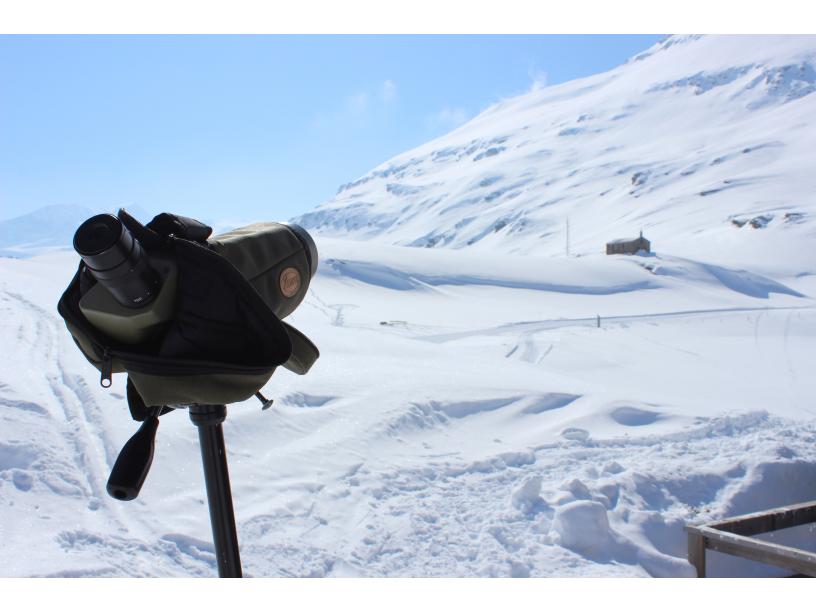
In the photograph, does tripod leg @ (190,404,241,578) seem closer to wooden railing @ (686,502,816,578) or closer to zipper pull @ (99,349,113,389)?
zipper pull @ (99,349,113,389)

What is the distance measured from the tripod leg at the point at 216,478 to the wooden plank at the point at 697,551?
3917 mm

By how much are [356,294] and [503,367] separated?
21223mm

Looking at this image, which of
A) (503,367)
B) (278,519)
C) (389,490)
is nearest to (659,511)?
(389,490)

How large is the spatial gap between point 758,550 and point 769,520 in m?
0.66

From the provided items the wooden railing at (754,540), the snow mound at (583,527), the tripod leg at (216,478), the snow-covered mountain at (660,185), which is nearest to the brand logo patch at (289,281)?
the tripod leg at (216,478)

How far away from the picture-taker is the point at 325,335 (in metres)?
12.5

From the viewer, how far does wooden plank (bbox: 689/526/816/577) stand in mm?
4020

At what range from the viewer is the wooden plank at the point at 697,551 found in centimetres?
437

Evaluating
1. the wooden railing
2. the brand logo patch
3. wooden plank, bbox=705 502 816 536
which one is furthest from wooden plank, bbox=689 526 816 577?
the brand logo patch

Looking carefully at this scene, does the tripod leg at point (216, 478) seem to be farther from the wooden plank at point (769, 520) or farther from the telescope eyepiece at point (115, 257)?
the wooden plank at point (769, 520)

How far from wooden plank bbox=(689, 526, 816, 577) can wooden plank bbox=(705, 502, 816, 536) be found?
0.35 feet

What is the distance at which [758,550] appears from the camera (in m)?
4.25

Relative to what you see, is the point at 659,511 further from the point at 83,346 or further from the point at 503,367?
the point at 503,367

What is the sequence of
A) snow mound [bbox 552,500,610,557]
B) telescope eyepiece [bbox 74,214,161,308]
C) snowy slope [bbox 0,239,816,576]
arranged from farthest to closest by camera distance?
1. snow mound [bbox 552,500,610,557]
2. snowy slope [bbox 0,239,816,576]
3. telescope eyepiece [bbox 74,214,161,308]
